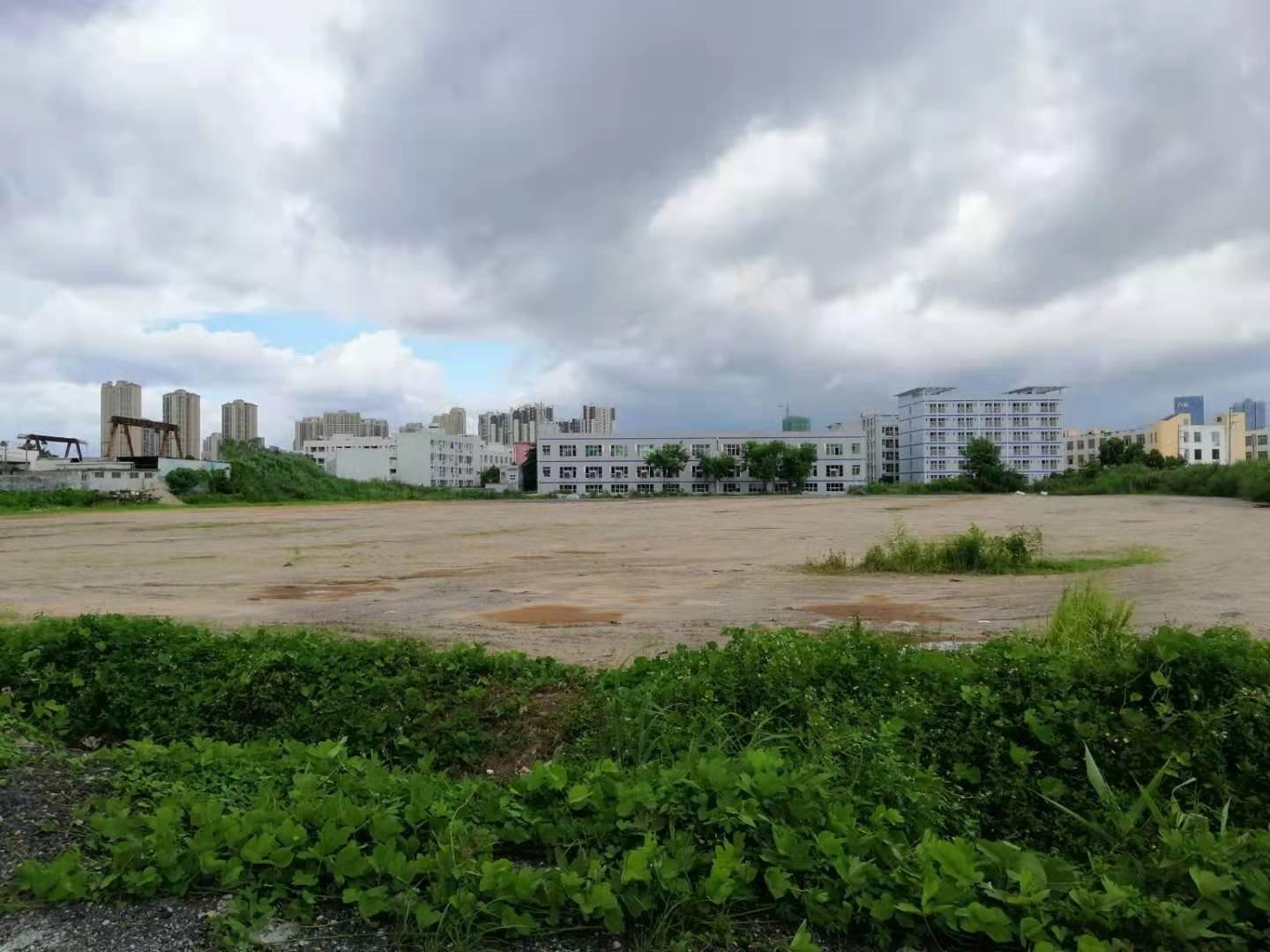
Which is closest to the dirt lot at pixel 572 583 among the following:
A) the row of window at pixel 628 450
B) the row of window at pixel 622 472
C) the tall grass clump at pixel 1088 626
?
the tall grass clump at pixel 1088 626

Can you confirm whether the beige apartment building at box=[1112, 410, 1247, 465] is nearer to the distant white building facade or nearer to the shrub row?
the distant white building facade

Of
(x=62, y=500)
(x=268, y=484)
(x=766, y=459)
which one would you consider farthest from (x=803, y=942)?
(x=766, y=459)

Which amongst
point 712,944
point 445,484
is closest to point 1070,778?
point 712,944

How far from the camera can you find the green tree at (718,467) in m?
112

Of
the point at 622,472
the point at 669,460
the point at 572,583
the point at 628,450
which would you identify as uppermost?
the point at 628,450

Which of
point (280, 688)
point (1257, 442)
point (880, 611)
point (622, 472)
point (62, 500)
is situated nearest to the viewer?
point (280, 688)

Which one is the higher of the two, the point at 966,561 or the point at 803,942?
the point at 803,942

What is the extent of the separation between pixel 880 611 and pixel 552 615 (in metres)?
4.38

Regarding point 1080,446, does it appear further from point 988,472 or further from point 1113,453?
point 988,472

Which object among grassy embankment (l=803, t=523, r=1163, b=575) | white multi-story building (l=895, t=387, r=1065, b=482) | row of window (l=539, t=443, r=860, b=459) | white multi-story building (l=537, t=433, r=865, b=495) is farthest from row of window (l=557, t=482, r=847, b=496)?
grassy embankment (l=803, t=523, r=1163, b=575)

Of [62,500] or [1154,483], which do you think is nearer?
[62,500]

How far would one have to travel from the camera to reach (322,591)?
13680mm

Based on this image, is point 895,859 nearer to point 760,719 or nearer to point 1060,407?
point 760,719

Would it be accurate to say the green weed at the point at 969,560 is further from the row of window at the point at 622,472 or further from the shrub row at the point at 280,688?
the row of window at the point at 622,472
